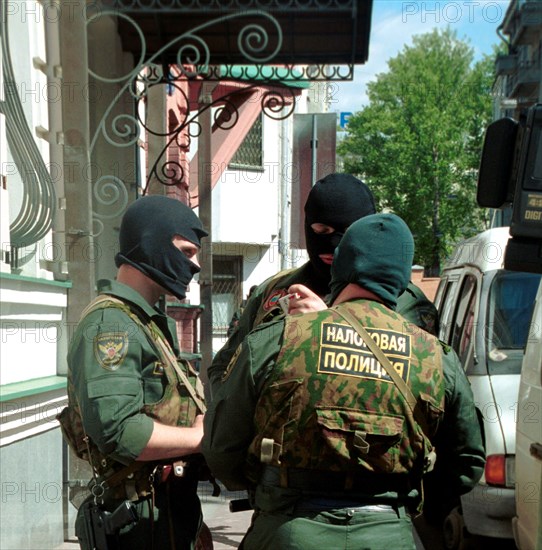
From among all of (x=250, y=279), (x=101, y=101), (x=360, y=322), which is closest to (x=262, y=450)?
(x=360, y=322)

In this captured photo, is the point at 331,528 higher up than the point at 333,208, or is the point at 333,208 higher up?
the point at 333,208

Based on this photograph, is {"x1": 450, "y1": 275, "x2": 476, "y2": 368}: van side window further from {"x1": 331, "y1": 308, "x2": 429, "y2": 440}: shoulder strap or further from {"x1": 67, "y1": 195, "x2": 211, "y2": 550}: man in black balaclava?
{"x1": 331, "y1": 308, "x2": 429, "y2": 440}: shoulder strap

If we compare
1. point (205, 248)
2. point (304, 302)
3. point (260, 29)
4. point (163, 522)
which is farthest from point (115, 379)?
point (205, 248)

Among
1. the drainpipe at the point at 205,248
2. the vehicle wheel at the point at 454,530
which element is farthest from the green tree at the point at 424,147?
the vehicle wheel at the point at 454,530

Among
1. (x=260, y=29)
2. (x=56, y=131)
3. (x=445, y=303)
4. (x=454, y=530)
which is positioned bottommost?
(x=454, y=530)

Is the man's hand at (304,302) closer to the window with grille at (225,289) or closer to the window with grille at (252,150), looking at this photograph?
the window with grille at (225,289)

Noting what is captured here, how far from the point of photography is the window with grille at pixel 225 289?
73.6ft

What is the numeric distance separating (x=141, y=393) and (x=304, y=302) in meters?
0.61

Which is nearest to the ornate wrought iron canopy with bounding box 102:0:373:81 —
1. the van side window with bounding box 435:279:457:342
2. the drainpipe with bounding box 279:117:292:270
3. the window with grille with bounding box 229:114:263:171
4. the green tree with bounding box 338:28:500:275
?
the van side window with bounding box 435:279:457:342

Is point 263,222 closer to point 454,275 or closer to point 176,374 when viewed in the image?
point 454,275

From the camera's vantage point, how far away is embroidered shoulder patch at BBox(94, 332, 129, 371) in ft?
9.48

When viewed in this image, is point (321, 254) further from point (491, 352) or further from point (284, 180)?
point (284, 180)

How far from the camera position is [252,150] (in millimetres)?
24703

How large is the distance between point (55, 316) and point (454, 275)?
425 cm
